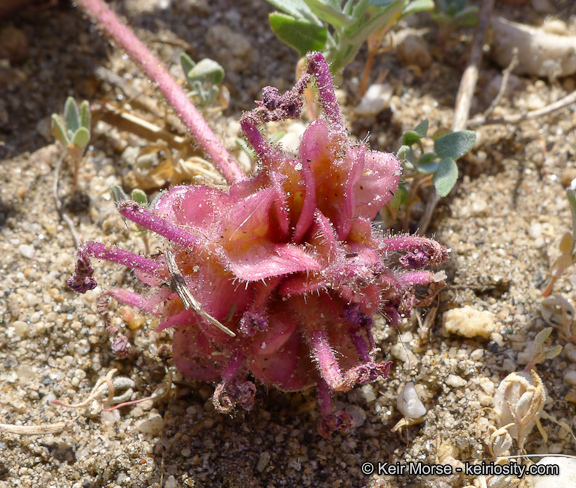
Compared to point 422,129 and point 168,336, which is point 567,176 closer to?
point 422,129

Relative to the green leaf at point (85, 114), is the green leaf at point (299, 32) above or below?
above

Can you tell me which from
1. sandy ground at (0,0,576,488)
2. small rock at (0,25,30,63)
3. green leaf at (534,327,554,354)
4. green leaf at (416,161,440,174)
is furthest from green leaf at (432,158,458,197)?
small rock at (0,25,30,63)

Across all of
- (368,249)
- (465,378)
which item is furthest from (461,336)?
(368,249)

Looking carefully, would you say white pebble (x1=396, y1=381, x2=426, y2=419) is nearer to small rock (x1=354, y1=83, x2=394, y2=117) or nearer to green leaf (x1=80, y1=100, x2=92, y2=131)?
small rock (x1=354, y1=83, x2=394, y2=117)

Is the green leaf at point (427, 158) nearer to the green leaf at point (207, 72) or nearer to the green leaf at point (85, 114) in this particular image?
the green leaf at point (207, 72)

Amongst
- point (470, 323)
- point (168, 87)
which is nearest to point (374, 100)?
point (168, 87)

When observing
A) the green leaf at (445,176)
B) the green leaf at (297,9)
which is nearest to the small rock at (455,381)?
the green leaf at (445,176)

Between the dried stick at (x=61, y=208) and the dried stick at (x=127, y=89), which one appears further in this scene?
the dried stick at (x=127, y=89)
